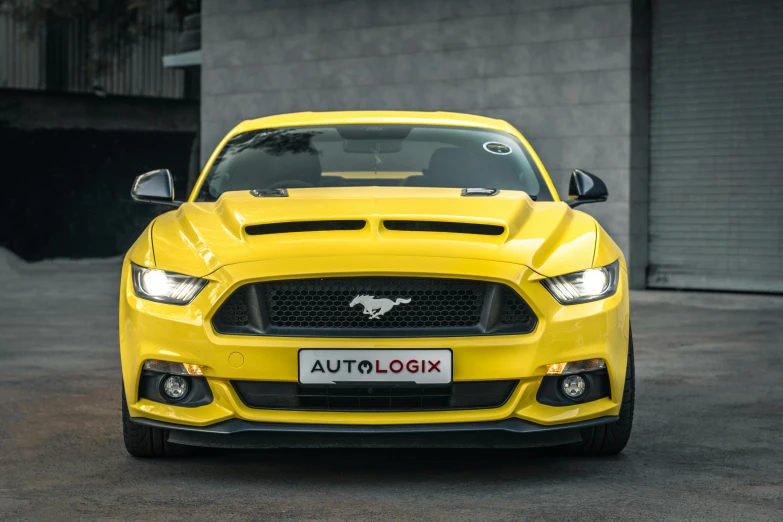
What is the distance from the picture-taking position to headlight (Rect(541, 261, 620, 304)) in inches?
197

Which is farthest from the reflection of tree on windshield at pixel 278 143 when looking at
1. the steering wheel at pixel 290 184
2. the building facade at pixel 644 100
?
the building facade at pixel 644 100

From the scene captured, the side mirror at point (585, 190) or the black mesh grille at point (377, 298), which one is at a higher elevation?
the side mirror at point (585, 190)

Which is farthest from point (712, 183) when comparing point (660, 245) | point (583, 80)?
point (583, 80)

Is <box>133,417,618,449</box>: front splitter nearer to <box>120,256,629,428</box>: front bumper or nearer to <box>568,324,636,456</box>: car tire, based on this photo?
<box>120,256,629,428</box>: front bumper

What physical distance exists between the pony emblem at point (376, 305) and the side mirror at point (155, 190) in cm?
166

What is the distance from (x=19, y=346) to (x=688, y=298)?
7.15 metres

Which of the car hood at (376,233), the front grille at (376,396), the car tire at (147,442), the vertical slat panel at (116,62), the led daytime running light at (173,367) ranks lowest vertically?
the car tire at (147,442)

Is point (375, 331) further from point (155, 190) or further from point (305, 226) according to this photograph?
point (155, 190)

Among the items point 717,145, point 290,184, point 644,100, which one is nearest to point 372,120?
point 290,184

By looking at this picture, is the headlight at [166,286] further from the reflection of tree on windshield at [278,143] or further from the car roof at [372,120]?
the car roof at [372,120]

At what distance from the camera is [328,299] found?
16.1ft

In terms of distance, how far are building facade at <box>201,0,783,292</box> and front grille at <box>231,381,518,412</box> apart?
402 inches

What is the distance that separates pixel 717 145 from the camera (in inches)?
587

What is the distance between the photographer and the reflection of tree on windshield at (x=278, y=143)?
661 cm
